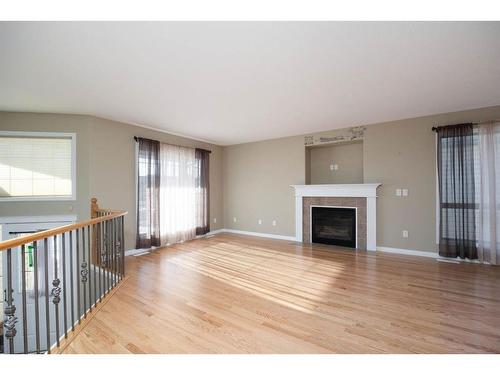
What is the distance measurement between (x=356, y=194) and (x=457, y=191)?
5.16ft

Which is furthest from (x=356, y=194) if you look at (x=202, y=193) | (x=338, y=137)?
(x=202, y=193)

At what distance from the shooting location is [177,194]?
5199 millimetres

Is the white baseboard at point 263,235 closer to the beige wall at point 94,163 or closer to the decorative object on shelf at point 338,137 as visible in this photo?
the decorative object on shelf at point 338,137

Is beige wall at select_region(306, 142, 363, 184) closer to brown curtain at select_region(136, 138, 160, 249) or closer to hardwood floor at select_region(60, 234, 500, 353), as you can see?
hardwood floor at select_region(60, 234, 500, 353)

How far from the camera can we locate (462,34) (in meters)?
1.86

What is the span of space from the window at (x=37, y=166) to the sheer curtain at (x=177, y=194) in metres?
1.60

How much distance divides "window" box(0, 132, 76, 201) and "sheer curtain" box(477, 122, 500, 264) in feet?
22.1

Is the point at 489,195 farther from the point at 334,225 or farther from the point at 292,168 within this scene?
the point at 292,168

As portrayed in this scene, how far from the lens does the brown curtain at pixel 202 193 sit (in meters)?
5.76

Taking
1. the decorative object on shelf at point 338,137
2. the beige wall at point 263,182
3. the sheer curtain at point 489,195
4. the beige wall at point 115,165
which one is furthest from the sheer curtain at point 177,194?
the sheer curtain at point 489,195

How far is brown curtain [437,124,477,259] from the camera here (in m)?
3.67

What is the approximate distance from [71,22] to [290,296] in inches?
127

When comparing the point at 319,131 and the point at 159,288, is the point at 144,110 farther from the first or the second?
the point at 319,131
